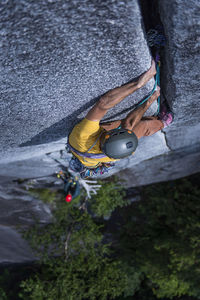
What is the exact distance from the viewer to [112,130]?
207cm

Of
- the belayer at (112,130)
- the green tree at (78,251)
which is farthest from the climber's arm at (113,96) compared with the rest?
the green tree at (78,251)

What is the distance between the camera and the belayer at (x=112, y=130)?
5.86 feet

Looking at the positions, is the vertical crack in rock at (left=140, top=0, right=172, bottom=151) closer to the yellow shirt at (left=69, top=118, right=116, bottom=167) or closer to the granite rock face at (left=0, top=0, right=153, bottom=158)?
the granite rock face at (left=0, top=0, right=153, bottom=158)

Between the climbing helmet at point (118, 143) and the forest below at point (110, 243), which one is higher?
the climbing helmet at point (118, 143)

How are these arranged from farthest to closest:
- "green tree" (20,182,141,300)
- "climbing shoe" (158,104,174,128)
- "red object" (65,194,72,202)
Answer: "green tree" (20,182,141,300), "red object" (65,194,72,202), "climbing shoe" (158,104,174,128)

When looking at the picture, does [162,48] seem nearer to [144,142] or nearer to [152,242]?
[144,142]

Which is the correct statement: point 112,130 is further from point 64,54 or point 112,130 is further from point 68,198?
point 68,198

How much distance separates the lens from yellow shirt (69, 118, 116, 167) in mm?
1991

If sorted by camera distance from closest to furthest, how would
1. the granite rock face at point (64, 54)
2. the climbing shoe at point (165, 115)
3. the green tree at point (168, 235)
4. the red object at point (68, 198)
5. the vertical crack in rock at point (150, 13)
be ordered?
1. the granite rock face at point (64, 54)
2. the vertical crack in rock at point (150, 13)
3. the climbing shoe at point (165, 115)
4. the green tree at point (168, 235)
5. the red object at point (68, 198)

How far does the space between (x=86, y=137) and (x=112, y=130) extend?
27 centimetres

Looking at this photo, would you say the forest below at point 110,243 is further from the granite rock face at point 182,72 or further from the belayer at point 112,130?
the belayer at point 112,130

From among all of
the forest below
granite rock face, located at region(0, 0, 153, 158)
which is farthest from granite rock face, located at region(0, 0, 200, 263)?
the forest below

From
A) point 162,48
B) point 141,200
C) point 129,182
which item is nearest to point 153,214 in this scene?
point 141,200

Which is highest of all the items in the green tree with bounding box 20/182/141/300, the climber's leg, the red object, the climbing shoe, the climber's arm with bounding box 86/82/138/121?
the climber's arm with bounding box 86/82/138/121
